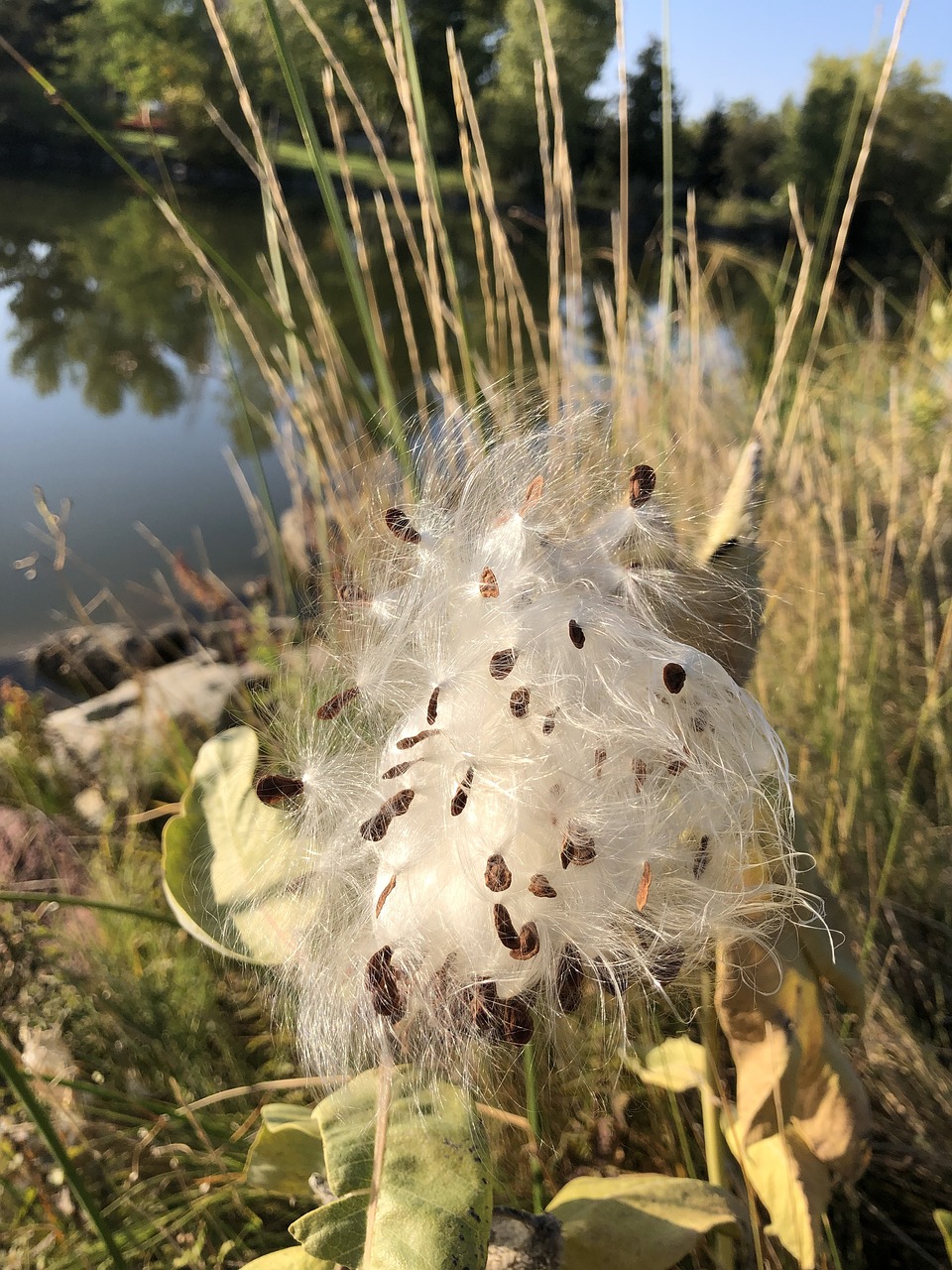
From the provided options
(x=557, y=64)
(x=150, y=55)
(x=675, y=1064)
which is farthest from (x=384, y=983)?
(x=150, y=55)

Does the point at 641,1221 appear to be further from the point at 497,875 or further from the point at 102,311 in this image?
the point at 102,311

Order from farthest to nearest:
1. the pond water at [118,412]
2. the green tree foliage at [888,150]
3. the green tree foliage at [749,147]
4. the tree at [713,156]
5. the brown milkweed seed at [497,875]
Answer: the green tree foliage at [749,147]
the tree at [713,156]
the green tree foliage at [888,150]
the pond water at [118,412]
the brown milkweed seed at [497,875]

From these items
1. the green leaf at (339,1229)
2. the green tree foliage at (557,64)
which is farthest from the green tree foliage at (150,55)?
the green leaf at (339,1229)

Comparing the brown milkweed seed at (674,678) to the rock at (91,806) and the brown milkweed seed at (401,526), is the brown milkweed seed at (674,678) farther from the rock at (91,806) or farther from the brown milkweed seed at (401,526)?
the rock at (91,806)

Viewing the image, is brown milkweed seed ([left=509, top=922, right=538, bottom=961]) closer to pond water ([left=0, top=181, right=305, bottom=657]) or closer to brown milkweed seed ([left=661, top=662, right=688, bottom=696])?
brown milkweed seed ([left=661, top=662, right=688, bottom=696])

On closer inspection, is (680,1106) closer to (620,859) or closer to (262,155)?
(620,859)

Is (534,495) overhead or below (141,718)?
overhead
